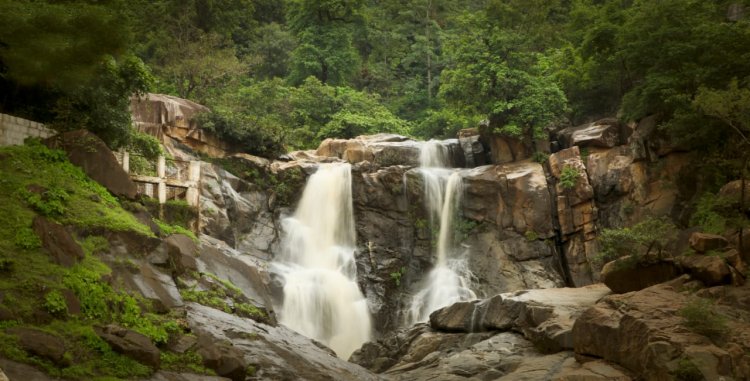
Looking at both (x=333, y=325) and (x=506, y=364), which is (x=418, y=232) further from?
(x=506, y=364)

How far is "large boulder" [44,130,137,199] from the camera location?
18.6m

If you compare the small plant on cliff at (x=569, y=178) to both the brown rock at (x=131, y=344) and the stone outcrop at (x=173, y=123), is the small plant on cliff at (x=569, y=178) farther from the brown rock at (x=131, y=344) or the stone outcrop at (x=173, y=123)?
the brown rock at (x=131, y=344)

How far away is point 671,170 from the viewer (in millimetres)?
27000

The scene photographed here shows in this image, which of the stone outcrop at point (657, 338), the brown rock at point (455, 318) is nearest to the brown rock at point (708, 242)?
the stone outcrop at point (657, 338)

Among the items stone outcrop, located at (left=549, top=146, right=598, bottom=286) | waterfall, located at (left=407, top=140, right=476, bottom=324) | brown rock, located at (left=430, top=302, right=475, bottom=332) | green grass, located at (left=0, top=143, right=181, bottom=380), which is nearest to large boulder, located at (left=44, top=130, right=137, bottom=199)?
green grass, located at (left=0, top=143, right=181, bottom=380)

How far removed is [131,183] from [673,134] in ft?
66.6

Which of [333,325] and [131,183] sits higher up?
[131,183]

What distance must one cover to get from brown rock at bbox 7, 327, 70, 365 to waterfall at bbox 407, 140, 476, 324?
17.0 m

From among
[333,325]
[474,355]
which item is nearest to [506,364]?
[474,355]

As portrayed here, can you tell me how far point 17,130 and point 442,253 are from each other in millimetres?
18446

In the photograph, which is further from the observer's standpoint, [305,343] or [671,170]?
[671,170]

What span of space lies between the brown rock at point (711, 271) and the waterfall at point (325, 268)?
41.5 feet

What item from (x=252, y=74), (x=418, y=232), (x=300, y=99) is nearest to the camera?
(x=418, y=232)

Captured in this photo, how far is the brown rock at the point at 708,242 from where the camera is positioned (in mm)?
19234
